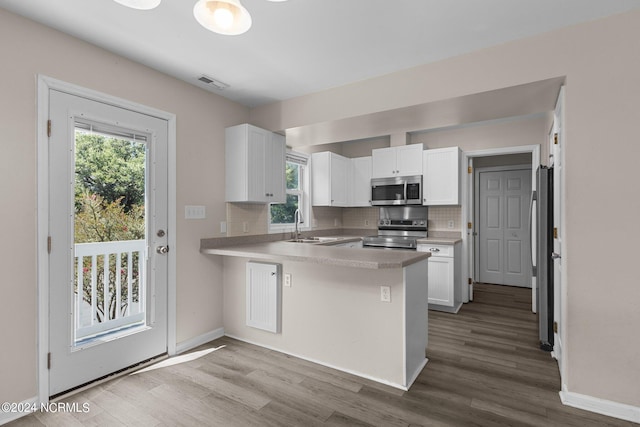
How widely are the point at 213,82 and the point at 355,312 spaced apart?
2.35 meters

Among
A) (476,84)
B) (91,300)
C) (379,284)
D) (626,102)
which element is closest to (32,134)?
(91,300)

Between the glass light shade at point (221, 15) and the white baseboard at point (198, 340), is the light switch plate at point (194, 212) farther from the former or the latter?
the glass light shade at point (221, 15)

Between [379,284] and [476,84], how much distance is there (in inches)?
63.9

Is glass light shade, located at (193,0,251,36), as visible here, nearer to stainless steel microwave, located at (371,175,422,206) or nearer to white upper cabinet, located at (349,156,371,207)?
stainless steel microwave, located at (371,175,422,206)

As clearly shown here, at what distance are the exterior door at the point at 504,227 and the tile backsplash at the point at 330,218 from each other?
5.32 ft

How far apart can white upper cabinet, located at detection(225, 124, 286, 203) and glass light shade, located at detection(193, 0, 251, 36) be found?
179 cm

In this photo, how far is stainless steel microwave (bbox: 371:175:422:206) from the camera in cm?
454

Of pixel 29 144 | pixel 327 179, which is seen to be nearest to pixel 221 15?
pixel 29 144

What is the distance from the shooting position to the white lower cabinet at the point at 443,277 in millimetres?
4047

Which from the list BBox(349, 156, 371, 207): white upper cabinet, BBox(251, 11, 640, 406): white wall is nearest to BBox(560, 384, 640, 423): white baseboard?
BBox(251, 11, 640, 406): white wall

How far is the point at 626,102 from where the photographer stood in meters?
1.97

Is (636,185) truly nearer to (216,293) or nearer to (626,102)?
(626,102)

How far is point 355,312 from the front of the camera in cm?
252

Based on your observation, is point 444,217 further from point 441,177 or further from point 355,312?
point 355,312
